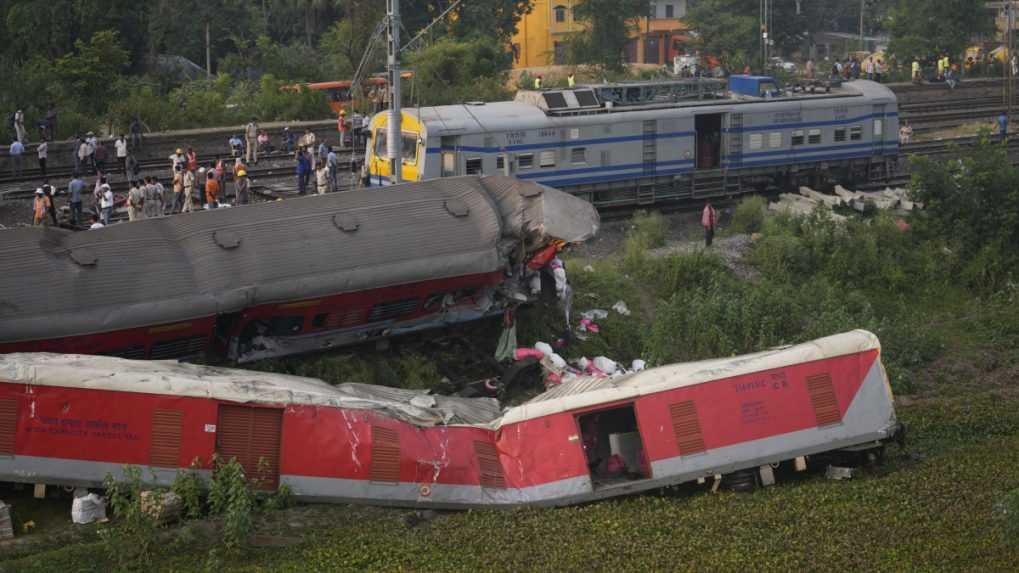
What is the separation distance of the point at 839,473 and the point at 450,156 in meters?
14.7

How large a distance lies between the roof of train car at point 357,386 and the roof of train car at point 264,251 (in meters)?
1.84

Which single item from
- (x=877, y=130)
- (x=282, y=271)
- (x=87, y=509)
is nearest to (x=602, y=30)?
(x=877, y=130)

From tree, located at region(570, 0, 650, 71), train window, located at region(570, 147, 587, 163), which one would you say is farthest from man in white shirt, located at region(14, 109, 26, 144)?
tree, located at region(570, 0, 650, 71)

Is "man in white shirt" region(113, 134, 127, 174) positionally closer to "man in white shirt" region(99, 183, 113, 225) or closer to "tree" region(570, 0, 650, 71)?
"man in white shirt" region(99, 183, 113, 225)

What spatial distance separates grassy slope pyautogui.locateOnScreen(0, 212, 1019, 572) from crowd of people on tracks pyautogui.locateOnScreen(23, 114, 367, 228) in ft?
37.4

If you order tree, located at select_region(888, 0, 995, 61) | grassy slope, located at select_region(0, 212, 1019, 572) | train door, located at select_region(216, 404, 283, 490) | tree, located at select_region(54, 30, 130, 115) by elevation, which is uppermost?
tree, located at select_region(888, 0, 995, 61)

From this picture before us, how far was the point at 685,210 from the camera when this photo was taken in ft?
110

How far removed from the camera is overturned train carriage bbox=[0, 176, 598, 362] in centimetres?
1886

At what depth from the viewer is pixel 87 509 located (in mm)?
15852

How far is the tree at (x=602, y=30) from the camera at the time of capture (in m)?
59.2

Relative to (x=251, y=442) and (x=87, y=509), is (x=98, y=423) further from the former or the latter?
(x=251, y=442)

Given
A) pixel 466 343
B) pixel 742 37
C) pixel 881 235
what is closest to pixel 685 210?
pixel 881 235

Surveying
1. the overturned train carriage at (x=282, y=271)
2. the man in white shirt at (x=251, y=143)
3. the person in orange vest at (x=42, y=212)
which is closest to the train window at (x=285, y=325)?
the overturned train carriage at (x=282, y=271)

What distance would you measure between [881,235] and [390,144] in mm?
12017
